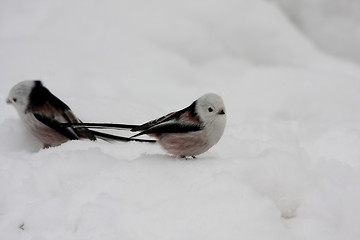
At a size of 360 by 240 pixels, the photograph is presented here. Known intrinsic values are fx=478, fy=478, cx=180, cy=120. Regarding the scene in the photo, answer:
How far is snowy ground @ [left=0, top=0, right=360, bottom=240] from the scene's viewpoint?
3.09m

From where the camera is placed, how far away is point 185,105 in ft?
21.4

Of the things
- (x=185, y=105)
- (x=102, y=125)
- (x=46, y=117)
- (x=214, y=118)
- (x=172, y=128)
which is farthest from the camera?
(x=185, y=105)

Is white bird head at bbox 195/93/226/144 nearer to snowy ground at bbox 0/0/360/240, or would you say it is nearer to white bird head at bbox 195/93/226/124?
white bird head at bbox 195/93/226/124

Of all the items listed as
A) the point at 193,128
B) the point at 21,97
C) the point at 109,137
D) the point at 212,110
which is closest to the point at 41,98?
the point at 21,97

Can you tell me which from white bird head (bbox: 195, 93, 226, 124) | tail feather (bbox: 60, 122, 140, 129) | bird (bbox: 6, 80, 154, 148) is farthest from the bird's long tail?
white bird head (bbox: 195, 93, 226, 124)

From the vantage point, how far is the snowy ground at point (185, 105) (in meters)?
3.09

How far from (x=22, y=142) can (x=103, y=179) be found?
63.2 inches

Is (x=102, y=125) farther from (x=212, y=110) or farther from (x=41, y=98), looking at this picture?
(x=212, y=110)

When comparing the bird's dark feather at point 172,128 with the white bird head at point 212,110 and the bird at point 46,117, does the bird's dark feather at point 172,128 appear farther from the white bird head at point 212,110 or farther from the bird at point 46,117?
the bird at point 46,117

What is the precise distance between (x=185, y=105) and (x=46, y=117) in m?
2.36

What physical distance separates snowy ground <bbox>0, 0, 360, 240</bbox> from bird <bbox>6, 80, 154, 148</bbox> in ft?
0.69

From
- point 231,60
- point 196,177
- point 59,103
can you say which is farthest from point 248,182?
point 231,60

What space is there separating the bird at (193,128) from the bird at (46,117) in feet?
1.87

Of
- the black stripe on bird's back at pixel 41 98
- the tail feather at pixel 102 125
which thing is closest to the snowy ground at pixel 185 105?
the tail feather at pixel 102 125
